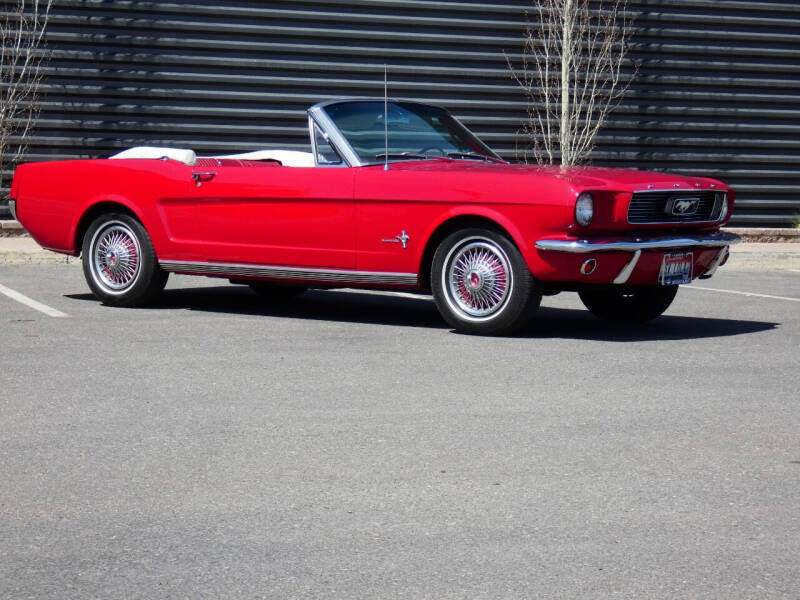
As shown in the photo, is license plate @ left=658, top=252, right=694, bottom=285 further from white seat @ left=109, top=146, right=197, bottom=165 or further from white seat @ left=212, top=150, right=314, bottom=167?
white seat @ left=109, top=146, right=197, bottom=165

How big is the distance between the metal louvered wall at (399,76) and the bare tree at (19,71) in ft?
0.53

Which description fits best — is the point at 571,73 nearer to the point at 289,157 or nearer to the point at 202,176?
the point at 289,157

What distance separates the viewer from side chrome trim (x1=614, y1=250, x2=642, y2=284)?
26.2 ft

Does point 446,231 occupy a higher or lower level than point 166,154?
lower

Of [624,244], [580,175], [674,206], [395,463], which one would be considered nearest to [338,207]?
[580,175]

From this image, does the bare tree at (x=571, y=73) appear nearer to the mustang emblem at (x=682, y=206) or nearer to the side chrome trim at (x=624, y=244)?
the mustang emblem at (x=682, y=206)

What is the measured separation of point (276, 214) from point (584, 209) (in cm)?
213

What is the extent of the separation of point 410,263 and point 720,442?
11.5ft

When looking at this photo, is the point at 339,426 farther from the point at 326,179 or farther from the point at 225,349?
the point at 326,179

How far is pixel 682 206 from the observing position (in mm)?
8398

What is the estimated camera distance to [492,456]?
503 centimetres

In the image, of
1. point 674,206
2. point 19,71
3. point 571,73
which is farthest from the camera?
point 571,73

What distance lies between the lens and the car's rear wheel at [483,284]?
26.6 ft

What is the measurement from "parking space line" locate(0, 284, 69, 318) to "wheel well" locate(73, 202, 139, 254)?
0.50 m
